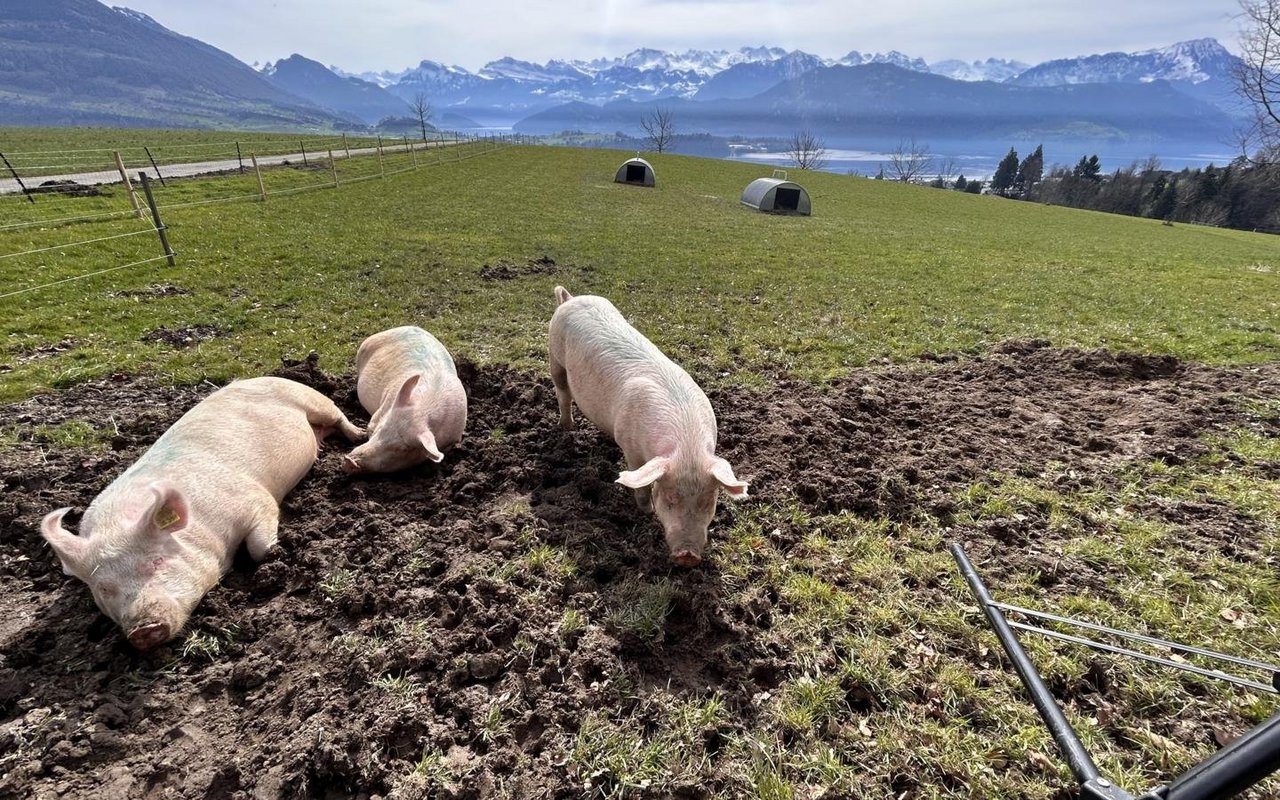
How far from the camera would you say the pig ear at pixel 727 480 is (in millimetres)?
3760

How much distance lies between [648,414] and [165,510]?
3.35 meters

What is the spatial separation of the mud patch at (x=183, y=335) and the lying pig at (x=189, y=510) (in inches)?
160

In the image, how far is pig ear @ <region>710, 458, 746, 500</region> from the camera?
3.76 metres

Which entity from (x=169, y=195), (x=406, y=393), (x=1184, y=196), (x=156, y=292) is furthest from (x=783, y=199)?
(x=1184, y=196)

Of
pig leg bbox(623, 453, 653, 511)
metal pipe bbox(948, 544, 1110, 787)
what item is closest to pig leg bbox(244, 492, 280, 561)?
pig leg bbox(623, 453, 653, 511)

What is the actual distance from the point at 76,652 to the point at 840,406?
22.2ft

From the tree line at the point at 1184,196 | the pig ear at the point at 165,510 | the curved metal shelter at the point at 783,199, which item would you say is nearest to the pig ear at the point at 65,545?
the pig ear at the point at 165,510

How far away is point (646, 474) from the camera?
3.91 meters

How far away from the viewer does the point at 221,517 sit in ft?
13.1

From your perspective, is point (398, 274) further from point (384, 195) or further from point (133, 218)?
point (384, 195)

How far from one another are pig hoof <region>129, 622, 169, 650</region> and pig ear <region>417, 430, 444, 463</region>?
2.02 metres

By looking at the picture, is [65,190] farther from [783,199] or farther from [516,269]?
[783,199]

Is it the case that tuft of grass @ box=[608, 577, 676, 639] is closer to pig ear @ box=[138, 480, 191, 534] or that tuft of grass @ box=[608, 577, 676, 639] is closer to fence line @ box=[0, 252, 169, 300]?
pig ear @ box=[138, 480, 191, 534]

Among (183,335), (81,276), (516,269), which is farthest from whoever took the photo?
(516,269)
